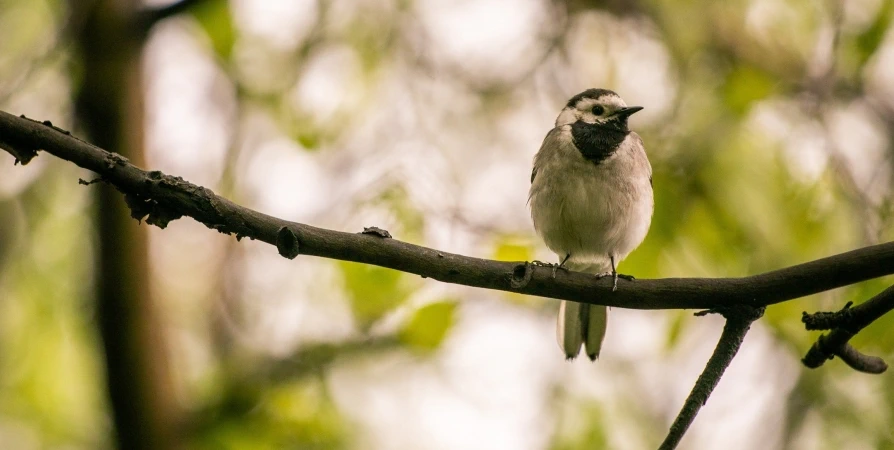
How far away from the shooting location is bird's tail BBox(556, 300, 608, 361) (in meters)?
3.90

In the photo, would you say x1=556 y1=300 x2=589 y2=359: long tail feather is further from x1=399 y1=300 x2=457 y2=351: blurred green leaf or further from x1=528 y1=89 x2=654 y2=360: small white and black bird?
x1=399 y1=300 x2=457 y2=351: blurred green leaf

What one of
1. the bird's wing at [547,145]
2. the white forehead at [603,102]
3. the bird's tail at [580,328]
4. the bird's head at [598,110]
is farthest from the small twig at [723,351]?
the white forehead at [603,102]

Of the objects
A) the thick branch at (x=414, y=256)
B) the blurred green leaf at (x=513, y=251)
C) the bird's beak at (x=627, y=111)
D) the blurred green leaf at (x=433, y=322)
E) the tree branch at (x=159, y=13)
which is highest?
the tree branch at (x=159, y=13)

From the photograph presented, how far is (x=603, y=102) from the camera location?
4402 millimetres

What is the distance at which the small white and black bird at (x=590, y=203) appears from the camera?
3834mm

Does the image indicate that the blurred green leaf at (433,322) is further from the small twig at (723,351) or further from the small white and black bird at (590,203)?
the small twig at (723,351)

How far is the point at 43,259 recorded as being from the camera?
17.3 ft

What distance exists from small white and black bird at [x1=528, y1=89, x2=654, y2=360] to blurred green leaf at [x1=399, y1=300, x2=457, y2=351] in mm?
559

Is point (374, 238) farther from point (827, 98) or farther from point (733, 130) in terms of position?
point (827, 98)

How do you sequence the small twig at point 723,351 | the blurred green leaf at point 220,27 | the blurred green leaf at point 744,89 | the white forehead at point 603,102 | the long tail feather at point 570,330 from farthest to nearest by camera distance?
1. the blurred green leaf at point 220,27
2. the white forehead at point 603,102
3. the long tail feather at point 570,330
4. the blurred green leaf at point 744,89
5. the small twig at point 723,351

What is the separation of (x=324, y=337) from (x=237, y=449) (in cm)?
76

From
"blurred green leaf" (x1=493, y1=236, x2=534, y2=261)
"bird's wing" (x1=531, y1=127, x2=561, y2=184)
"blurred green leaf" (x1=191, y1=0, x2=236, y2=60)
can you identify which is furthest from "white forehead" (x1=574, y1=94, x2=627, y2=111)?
"blurred green leaf" (x1=191, y1=0, x2=236, y2=60)

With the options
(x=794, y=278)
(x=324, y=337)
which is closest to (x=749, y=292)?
(x=794, y=278)

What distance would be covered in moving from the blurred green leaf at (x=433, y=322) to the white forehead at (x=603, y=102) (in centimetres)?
128
